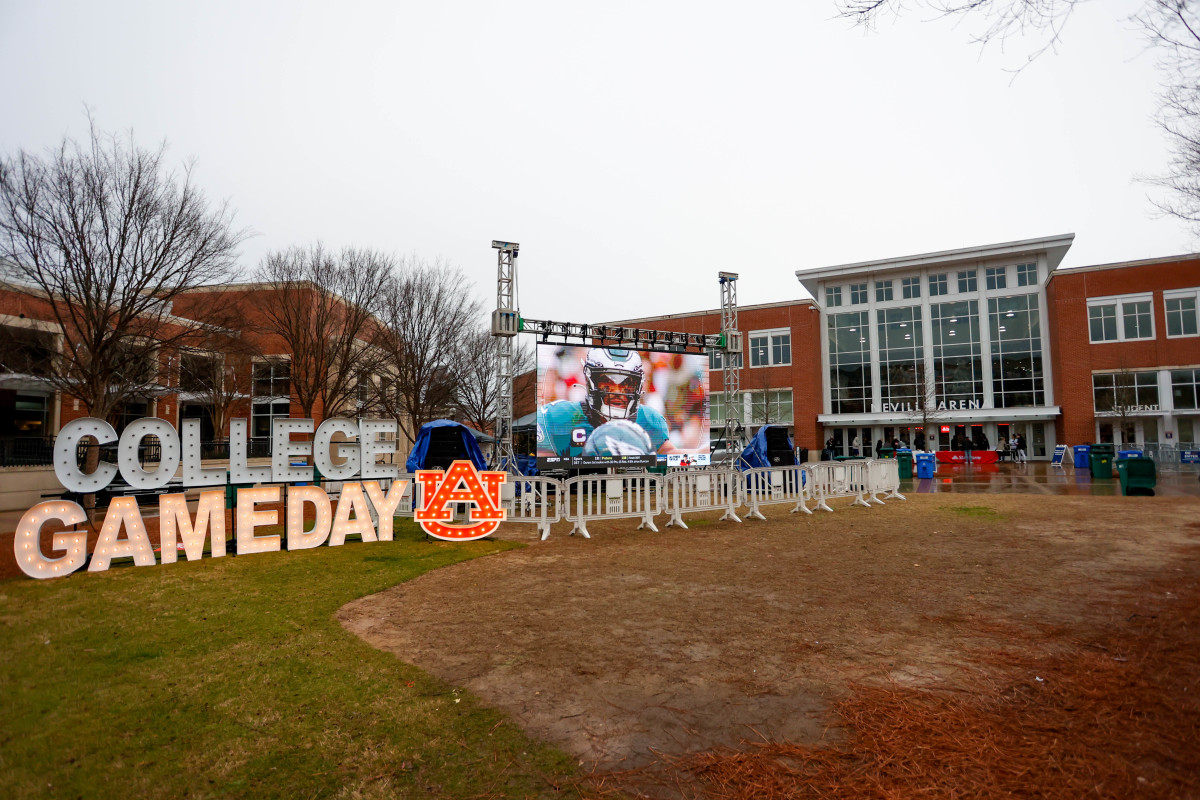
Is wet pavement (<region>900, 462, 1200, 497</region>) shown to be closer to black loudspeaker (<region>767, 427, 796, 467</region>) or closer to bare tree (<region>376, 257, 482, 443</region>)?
black loudspeaker (<region>767, 427, 796, 467</region>)

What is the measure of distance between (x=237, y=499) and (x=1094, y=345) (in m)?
46.4

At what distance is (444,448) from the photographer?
15.1m

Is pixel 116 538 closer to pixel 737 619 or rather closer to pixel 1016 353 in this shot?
pixel 737 619

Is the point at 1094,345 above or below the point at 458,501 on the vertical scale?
above

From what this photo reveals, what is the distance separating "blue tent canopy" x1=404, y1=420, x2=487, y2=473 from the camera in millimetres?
14984

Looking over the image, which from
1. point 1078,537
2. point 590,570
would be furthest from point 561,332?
point 1078,537

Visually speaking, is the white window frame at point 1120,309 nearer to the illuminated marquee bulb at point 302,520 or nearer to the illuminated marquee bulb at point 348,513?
the illuminated marquee bulb at point 348,513

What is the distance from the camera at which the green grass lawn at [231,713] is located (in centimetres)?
316

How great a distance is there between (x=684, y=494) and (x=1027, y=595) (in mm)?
8263

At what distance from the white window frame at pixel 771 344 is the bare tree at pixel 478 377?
21056mm

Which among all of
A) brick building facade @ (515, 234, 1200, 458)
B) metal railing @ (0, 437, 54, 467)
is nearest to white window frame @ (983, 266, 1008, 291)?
brick building facade @ (515, 234, 1200, 458)

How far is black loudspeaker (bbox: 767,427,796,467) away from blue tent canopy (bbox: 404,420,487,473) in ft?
37.2

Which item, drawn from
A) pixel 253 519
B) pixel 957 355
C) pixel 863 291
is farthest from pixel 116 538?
pixel 957 355

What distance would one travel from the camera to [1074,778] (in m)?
2.94
